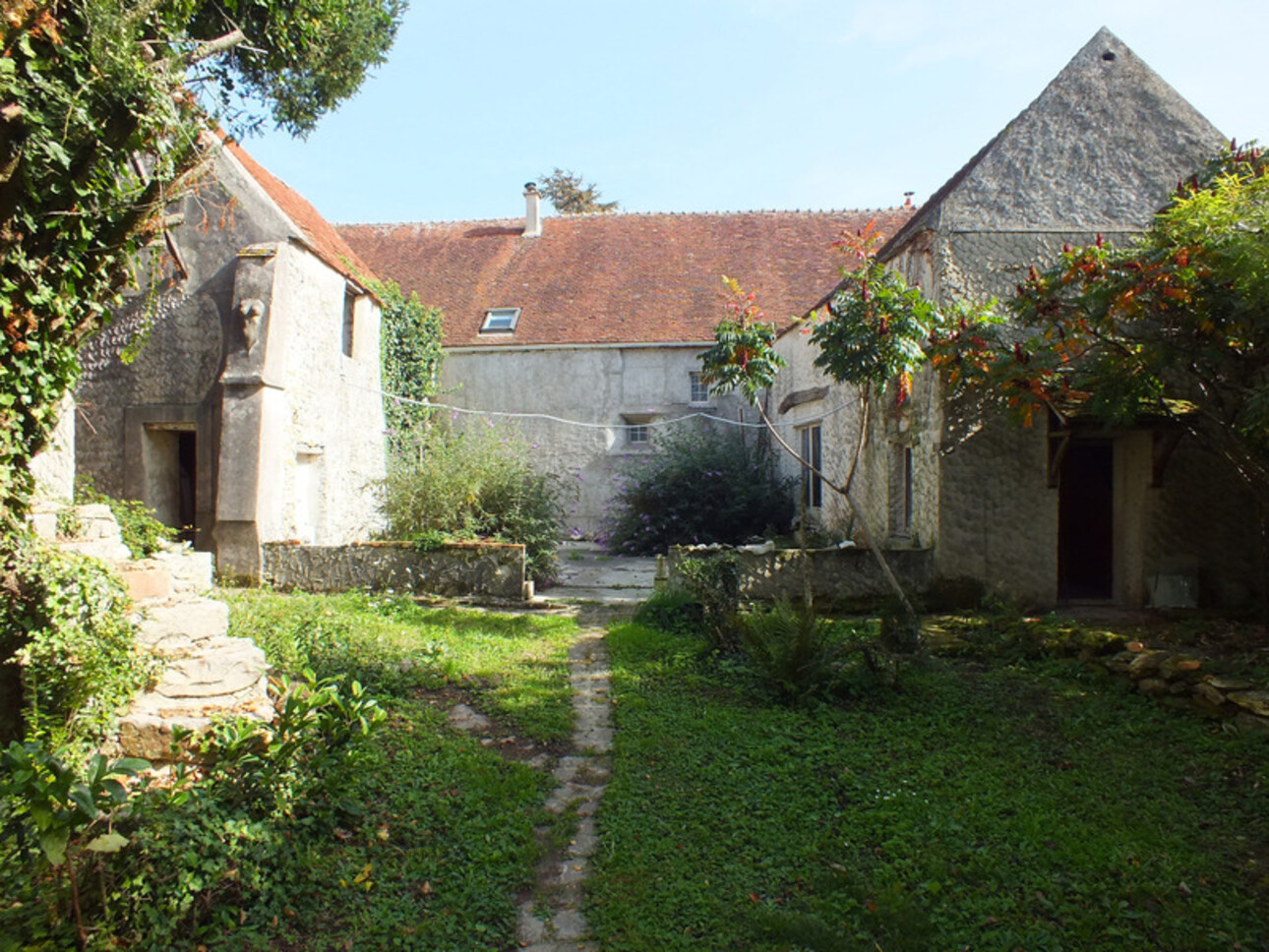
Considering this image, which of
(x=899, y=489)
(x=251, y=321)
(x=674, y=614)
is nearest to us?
(x=674, y=614)

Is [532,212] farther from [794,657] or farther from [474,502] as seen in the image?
[794,657]

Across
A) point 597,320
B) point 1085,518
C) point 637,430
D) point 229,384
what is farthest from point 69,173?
point 637,430

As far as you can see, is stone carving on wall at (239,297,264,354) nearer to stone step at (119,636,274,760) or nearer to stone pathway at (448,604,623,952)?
stone step at (119,636,274,760)

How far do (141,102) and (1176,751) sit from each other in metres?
8.52

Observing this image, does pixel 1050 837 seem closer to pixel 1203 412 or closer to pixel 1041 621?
pixel 1041 621

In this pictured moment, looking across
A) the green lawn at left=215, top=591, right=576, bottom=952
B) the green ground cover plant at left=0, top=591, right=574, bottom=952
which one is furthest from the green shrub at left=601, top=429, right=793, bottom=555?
the green ground cover plant at left=0, top=591, right=574, bottom=952

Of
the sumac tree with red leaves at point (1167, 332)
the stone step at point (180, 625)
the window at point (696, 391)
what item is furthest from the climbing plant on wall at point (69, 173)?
the window at point (696, 391)

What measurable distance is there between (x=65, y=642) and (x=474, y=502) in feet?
24.2

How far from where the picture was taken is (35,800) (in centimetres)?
Answer: 298

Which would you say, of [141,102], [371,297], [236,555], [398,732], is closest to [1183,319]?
[398,732]

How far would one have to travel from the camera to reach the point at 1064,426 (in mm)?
9258

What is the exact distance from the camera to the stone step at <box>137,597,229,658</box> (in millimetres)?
5945

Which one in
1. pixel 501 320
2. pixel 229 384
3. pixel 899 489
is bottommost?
pixel 899 489

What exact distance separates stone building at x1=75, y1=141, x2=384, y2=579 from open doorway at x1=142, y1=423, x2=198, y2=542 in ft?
0.08
